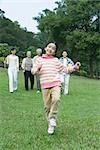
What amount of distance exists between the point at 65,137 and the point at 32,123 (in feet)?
6.27

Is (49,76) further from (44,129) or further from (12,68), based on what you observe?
(12,68)

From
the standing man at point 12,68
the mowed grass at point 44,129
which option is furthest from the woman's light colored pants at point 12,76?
the mowed grass at point 44,129

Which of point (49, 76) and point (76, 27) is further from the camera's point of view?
point (76, 27)

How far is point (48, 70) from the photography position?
947cm

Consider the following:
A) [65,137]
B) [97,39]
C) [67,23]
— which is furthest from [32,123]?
[67,23]

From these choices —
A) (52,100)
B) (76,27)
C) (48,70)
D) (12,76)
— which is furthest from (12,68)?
(76,27)

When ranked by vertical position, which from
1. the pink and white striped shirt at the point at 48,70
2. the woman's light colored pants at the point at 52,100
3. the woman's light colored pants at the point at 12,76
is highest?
the pink and white striped shirt at the point at 48,70

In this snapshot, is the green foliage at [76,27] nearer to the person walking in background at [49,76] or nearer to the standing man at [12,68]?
the standing man at [12,68]

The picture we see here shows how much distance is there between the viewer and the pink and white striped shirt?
9.41 meters

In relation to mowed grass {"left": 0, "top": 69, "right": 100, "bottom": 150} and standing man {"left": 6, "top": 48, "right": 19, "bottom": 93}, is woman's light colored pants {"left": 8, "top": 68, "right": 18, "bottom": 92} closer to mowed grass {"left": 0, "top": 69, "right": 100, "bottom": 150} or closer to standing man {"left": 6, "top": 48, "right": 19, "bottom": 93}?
standing man {"left": 6, "top": 48, "right": 19, "bottom": 93}

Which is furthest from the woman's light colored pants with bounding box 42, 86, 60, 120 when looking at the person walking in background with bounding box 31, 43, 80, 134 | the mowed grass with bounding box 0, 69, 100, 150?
the mowed grass with bounding box 0, 69, 100, 150

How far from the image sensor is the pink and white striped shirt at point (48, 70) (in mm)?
9406

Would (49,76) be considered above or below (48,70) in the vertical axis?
below

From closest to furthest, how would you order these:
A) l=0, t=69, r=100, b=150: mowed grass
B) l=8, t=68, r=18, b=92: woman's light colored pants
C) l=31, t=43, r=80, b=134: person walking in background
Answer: l=0, t=69, r=100, b=150: mowed grass, l=31, t=43, r=80, b=134: person walking in background, l=8, t=68, r=18, b=92: woman's light colored pants
